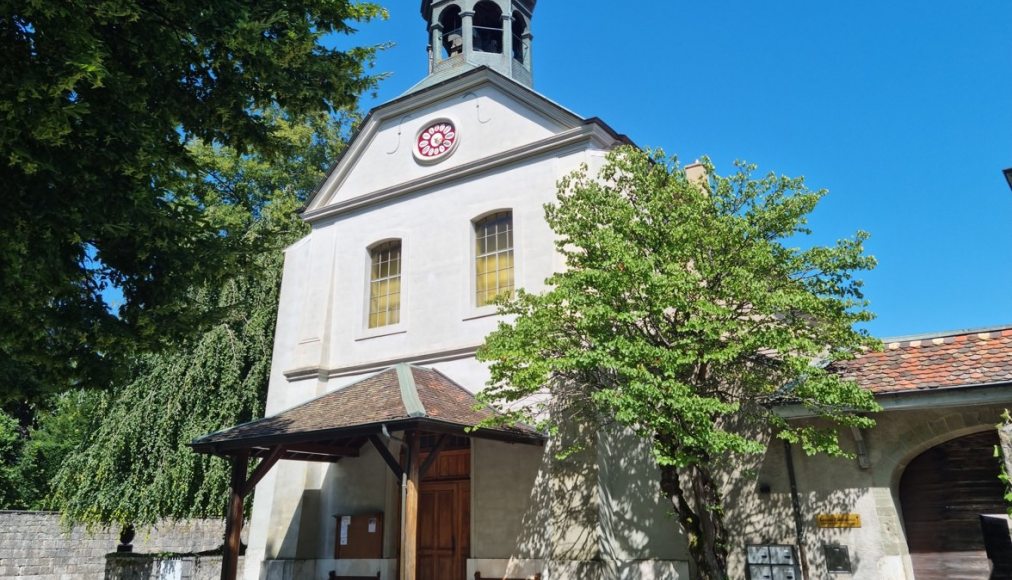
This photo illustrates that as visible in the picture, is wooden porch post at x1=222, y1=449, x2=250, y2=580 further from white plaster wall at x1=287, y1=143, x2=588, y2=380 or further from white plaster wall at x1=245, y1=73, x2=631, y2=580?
white plaster wall at x1=287, y1=143, x2=588, y2=380

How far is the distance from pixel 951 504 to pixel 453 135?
9.99 metres

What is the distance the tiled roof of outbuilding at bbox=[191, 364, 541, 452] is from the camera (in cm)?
957

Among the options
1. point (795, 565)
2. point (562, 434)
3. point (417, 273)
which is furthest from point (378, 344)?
point (795, 565)

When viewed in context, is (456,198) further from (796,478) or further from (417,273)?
(796,478)

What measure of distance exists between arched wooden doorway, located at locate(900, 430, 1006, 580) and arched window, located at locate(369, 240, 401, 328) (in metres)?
8.66

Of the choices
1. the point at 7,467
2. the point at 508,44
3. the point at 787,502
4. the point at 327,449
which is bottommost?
the point at 787,502

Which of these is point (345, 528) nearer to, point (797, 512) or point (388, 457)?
point (388, 457)

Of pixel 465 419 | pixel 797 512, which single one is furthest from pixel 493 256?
pixel 797 512

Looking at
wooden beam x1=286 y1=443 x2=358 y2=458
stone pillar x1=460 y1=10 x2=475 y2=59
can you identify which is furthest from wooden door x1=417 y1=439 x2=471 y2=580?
stone pillar x1=460 y1=10 x2=475 y2=59

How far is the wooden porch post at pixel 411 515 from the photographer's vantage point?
29.0 feet

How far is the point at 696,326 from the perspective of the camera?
8273 mm

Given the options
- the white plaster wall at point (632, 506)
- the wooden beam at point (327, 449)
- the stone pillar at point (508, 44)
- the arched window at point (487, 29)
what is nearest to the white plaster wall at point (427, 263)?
the wooden beam at point (327, 449)

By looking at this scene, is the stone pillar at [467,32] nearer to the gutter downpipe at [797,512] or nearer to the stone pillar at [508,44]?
the stone pillar at [508,44]

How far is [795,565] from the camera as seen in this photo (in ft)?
30.1
